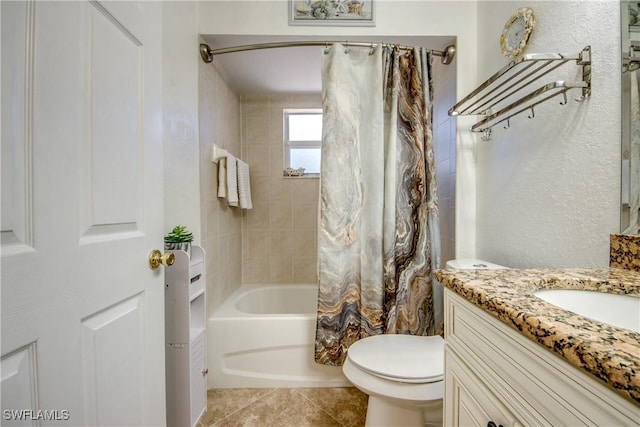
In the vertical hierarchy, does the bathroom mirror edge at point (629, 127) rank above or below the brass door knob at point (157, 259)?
above

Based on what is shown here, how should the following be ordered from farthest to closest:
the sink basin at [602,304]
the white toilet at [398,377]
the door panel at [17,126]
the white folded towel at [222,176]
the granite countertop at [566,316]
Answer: the white folded towel at [222,176] → the white toilet at [398,377] → the sink basin at [602,304] → the door panel at [17,126] → the granite countertop at [566,316]

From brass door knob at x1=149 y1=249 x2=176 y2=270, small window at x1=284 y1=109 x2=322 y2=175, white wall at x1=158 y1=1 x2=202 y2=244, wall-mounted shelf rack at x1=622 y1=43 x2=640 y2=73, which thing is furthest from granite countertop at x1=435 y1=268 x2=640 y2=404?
small window at x1=284 y1=109 x2=322 y2=175

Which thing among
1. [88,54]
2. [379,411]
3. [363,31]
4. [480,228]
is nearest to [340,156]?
[363,31]

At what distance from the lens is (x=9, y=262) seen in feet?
1.35

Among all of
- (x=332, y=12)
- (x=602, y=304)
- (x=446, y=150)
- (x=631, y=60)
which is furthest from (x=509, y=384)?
(x=332, y=12)

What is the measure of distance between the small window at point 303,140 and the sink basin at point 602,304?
1916 mm

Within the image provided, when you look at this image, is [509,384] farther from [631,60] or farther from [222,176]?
[222,176]

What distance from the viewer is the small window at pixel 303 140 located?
2.35 meters

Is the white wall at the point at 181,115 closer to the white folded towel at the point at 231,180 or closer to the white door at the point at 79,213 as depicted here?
the white folded towel at the point at 231,180

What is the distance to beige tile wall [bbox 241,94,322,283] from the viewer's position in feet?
7.52

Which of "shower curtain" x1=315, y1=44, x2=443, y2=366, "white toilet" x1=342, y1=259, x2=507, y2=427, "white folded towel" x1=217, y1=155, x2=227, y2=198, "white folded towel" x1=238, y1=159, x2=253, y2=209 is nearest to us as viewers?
"white toilet" x1=342, y1=259, x2=507, y2=427

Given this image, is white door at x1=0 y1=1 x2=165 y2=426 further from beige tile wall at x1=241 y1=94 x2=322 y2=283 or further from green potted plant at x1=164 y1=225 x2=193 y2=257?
beige tile wall at x1=241 y1=94 x2=322 y2=283

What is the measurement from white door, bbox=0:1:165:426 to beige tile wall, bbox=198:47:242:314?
75 centimetres

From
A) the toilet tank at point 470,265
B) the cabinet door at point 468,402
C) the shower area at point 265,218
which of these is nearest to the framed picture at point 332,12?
the shower area at point 265,218
